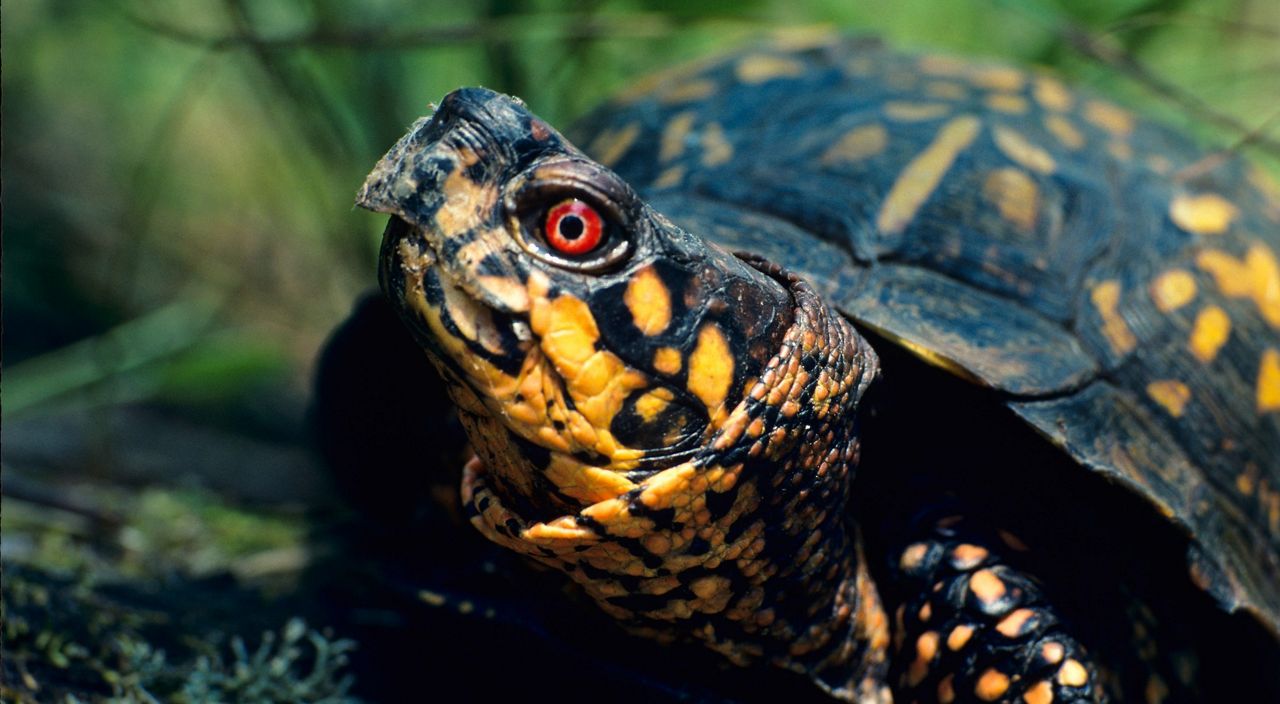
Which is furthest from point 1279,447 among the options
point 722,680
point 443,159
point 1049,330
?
point 443,159

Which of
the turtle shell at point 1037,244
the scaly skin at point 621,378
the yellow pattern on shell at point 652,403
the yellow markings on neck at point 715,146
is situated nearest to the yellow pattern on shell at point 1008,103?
the turtle shell at point 1037,244

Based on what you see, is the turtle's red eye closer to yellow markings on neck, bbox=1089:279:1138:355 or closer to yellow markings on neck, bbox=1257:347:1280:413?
yellow markings on neck, bbox=1089:279:1138:355

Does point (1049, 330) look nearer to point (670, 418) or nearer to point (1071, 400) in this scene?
point (1071, 400)

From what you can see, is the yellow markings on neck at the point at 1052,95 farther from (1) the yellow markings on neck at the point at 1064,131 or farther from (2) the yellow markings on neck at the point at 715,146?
(2) the yellow markings on neck at the point at 715,146

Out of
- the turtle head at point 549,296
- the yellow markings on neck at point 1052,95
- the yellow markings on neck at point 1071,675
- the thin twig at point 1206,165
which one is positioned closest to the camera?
the turtle head at point 549,296

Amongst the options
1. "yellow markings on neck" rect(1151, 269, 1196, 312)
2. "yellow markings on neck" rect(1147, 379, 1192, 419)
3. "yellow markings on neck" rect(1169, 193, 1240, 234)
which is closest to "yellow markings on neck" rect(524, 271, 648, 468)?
"yellow markings on neck" rect(1147, 379, 1192, 419)

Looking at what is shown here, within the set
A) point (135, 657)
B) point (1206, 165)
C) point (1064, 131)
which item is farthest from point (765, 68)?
point (135, 657)

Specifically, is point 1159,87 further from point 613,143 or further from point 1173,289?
point 613,143
